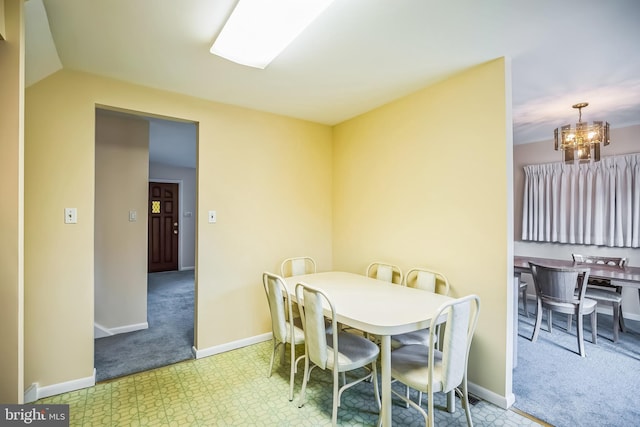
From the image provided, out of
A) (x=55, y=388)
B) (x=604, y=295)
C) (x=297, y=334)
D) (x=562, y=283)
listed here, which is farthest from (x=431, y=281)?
(x=55, y=388)

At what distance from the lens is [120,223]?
3271 millimetres

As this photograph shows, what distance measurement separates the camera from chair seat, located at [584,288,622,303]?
304cm

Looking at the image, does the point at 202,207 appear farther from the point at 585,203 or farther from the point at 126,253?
the point at 585,203

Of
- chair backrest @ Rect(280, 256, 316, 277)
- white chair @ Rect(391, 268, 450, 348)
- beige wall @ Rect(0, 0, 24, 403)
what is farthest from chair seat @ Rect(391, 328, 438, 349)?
beige wall @ Rect(0, 0, 24, 403)

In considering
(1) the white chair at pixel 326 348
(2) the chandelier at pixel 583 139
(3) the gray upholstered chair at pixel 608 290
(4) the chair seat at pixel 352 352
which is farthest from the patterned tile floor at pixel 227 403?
(2) the chandelier at pixel 583 139

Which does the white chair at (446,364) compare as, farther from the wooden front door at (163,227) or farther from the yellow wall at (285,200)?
the wooden front door at (163,227)

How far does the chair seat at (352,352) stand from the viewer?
1.79 meters

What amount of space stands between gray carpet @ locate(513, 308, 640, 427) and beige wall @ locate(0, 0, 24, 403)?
2.74 meters

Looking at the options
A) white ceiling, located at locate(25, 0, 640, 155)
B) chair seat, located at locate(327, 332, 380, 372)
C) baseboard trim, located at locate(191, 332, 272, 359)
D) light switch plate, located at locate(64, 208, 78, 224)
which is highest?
white ceiling, located at locate(25, 0, 640, 155)

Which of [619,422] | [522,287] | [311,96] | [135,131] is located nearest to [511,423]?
[619,422]

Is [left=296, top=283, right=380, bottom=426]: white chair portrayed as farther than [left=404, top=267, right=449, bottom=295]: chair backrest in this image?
No

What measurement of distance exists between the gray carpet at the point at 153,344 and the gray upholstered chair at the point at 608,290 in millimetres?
4104

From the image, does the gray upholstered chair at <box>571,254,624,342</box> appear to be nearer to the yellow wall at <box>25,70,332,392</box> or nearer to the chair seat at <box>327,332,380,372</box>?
the chair seat at <box>327,332,380,372</box>

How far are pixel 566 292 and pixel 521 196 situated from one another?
87.2 inches
